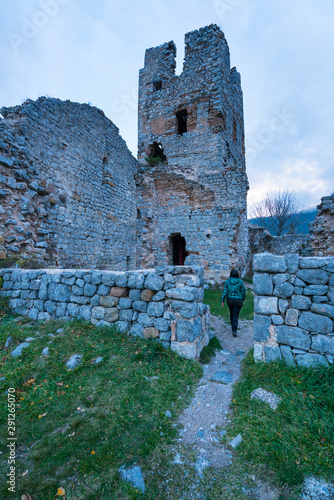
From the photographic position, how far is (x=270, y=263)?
10.5 ft

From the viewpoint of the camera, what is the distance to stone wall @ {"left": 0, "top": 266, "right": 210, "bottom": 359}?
3.57 meters

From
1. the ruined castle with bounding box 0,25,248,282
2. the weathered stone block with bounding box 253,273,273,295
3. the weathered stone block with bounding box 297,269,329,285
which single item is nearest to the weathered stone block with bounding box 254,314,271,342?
the weathered stone block with bounding box 253,273,273,295

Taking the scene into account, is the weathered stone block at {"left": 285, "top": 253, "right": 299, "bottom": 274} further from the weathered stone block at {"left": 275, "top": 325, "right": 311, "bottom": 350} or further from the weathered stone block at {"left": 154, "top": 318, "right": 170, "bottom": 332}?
the weathered stone block at {"left": 154, "top": 318, "right": 170, "bottom": 332}

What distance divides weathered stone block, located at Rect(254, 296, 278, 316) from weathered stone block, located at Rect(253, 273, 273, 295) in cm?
9

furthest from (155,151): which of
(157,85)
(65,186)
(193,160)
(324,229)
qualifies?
(324,229)

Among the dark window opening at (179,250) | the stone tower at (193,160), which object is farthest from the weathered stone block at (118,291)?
the dark window opening at (179,250)

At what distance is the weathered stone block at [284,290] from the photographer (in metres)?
3.06

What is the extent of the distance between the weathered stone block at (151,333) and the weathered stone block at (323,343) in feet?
7.57

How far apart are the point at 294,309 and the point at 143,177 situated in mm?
10985

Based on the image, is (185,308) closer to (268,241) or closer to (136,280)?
(136,280)

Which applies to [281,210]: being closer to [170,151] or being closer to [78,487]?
[170,151]

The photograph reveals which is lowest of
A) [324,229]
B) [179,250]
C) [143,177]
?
[179,250]

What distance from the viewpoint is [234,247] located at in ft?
33.6

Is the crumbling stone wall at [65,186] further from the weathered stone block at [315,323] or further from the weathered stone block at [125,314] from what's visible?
the weathered stone block at [315,323]
